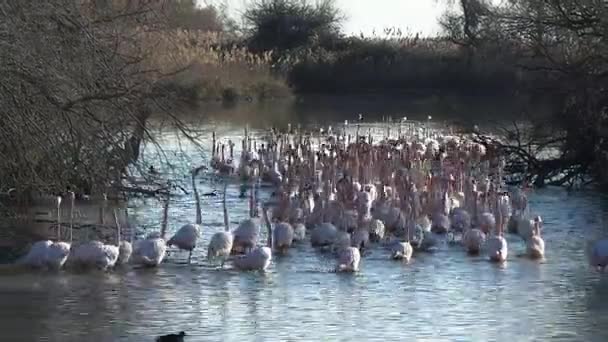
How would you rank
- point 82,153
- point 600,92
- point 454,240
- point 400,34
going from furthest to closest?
point 400,34
point 600,92
point 454,240
point 82,153

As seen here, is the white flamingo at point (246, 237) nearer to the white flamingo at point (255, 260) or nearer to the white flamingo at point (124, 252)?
the white flamingo at point (255, 260)

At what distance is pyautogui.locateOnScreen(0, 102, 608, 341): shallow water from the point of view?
8656mm

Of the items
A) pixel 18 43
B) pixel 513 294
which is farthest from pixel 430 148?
pixel 18 43

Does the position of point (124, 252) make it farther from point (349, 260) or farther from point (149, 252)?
point (349, 260)

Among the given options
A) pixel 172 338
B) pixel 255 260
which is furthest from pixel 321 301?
pixel 172 338

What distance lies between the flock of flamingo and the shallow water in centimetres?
16

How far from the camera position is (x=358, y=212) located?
12.8m

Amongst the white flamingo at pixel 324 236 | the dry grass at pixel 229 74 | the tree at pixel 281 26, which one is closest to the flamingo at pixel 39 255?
the white flamingo at pixel 324 236

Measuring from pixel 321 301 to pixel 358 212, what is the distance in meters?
3.16

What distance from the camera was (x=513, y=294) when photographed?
1002 centimetres

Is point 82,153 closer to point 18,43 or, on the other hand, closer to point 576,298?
point 18,43

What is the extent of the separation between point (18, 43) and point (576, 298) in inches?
181

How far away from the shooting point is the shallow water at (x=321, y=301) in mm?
8656

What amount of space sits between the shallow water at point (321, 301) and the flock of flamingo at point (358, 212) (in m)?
0.16
